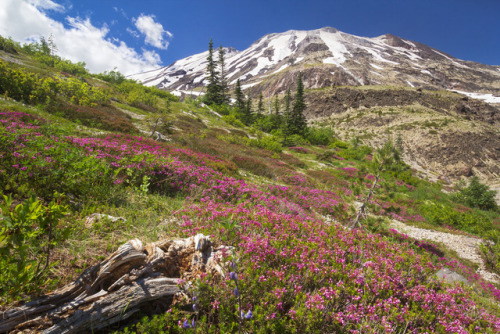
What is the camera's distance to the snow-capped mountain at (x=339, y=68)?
87.1 metres

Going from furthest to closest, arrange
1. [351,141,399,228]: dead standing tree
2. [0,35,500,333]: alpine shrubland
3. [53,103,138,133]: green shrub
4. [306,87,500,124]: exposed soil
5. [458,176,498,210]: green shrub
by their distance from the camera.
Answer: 1. [306,87,500,124]: exposed soil
2. [458,176,498,210]: green shrub
3. [53,103,138,133]: green shrub
4. [351,141,399,228]: dead standing tree
5. [0,35,500,333]: alpine shrubland

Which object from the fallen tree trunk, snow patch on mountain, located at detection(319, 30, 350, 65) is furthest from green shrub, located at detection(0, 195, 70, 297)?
snow patch on mountain, located at detection(319, 30, 350, 65)

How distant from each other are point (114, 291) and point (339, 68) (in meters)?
105

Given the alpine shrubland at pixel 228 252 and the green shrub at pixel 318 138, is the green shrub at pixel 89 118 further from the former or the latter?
the green shrub at pixel 318 138

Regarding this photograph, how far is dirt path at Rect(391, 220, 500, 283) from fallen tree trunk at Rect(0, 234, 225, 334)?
447 inches

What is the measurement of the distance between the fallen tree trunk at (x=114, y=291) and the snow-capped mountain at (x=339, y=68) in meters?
54.3

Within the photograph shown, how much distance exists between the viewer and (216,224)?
12.7ft

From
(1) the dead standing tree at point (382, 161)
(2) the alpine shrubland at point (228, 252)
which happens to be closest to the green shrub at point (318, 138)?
(2) the alpine shrubland at point (228, 252)

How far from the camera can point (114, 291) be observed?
6.39ft

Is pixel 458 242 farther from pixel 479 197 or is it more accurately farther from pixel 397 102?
pixel 397 102

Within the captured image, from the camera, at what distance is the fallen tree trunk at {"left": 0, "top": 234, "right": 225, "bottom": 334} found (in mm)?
1577

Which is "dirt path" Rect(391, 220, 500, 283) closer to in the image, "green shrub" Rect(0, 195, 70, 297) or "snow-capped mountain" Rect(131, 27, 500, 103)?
"green shrub" Rect(0, 195, 70, 297)

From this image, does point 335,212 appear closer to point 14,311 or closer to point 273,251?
point 273,251

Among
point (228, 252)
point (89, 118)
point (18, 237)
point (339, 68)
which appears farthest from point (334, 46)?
point (18, 237)
